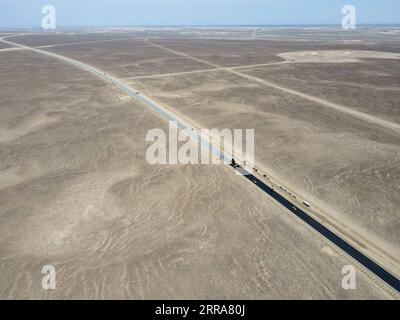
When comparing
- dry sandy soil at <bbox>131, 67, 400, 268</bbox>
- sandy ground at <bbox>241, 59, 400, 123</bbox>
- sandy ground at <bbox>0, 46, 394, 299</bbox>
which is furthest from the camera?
sandy ground at <bbox>241, 59, 400, 123</bbox>

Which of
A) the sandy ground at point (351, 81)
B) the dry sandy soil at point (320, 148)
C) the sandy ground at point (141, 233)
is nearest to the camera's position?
the sandy ground at point (141, 233)

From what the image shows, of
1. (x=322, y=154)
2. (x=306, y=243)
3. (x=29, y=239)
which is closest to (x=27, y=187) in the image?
(x=29, y=239)

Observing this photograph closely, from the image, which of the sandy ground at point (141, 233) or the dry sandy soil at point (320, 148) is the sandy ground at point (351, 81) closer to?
the dry sandy soil at point (320, 148)

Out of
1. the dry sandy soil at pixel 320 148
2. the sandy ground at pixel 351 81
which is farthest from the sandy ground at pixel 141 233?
the sandy ground at pixel 351 81

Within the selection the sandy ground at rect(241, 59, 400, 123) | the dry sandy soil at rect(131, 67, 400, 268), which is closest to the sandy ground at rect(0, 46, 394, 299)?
the dry sandy soil at rect(131, 67, 400, 268)

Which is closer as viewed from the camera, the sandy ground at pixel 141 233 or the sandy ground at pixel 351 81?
the sandy ground at pixel 141 233

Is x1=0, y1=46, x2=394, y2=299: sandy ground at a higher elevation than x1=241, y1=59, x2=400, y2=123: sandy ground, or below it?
below

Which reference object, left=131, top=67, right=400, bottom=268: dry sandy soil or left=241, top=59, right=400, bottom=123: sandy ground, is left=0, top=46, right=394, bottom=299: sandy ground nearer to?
left=131, top=67, right=400, bottom=268: dry sandy soil

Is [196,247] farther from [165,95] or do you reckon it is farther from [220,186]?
[165,95]

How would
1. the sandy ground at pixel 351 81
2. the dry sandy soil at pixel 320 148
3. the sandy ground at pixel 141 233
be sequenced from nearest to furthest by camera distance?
the sandy ground at pixel 141 233, the dry sandy soil at pixel 320 148, the sandy ground at pixel 351 81
